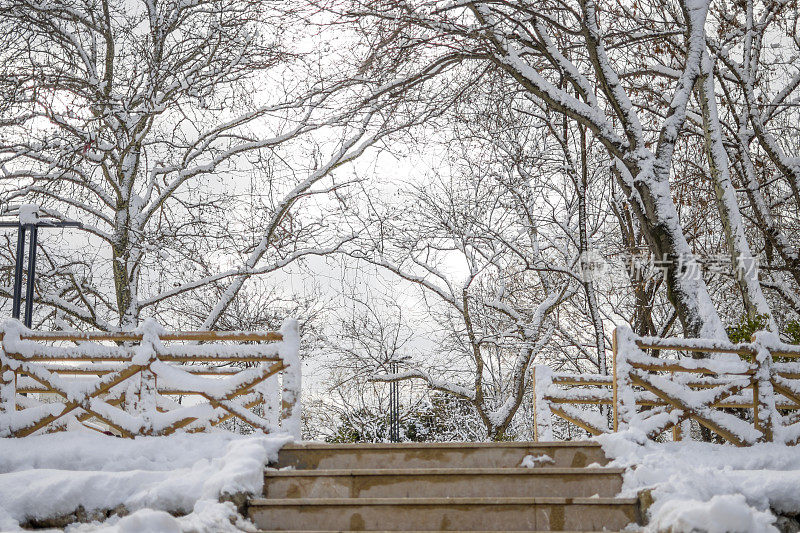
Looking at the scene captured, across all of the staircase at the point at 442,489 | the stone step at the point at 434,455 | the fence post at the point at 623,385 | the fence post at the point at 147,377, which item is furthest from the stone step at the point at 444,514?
the fence post at the point at 147,377

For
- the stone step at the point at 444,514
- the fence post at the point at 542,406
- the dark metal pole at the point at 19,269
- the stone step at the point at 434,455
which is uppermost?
the dark metal pole at the point at 19,269

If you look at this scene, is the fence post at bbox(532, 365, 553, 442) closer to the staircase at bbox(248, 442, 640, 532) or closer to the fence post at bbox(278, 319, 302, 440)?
the staircase at bbox(248, 442, 640, 532)

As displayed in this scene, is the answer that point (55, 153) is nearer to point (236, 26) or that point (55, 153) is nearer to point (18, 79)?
point (18, 79)

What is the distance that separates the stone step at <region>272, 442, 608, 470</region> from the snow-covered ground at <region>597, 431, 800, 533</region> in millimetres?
328

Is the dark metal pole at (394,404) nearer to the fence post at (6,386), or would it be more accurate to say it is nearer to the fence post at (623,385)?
the fence post at (623,385)

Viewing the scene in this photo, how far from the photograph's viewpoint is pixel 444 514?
19.5 ft

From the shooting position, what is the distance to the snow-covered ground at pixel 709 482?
4.92 meters

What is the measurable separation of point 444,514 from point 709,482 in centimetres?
219

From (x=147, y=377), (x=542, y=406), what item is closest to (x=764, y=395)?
(x=542, y=406)

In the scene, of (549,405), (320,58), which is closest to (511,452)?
(549,405)

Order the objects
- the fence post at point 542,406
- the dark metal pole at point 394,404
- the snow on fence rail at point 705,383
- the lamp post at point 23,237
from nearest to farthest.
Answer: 1. the snow on fence rail at point 705,383
2. the fence post at point 542,406
3. the lamp post at point 23,237
4. the dark metal pole at point 394,404

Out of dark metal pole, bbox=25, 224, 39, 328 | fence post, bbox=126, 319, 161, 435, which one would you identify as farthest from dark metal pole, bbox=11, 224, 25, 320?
fence post, bbox=126, 319, 161, 435

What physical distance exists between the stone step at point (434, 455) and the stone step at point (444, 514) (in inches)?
41.1

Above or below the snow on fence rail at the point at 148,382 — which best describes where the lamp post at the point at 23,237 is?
above
